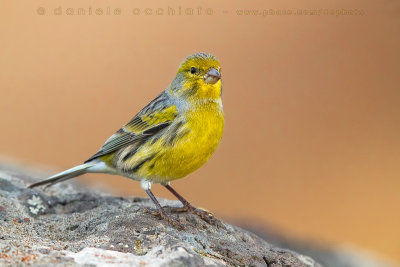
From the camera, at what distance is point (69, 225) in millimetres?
3984

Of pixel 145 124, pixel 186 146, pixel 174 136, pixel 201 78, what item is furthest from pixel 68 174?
pixel 201 78

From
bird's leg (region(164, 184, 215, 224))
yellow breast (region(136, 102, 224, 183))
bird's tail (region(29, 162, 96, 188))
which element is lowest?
bird's leg (region(164, 184, 215, 224))

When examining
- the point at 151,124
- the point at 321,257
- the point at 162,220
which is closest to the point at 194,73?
the point at 151,124

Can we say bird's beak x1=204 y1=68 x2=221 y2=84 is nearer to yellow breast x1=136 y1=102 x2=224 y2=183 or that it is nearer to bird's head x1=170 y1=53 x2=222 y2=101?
bird's head x1=170 y1=53 x2=222 y2=101

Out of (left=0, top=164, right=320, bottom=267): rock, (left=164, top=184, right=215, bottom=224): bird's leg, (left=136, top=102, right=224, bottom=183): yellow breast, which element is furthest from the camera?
(left=136, top=102, right=224, bottom=183): yellow breast

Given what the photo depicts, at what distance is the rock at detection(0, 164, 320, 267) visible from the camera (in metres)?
2.98

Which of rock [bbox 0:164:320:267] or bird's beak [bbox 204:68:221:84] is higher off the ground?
bird's beak [bbox 204:68:221:84]

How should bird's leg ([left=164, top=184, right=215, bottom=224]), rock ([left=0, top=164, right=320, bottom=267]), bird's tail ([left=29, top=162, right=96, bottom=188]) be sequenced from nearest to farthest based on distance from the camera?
rock ([left=0, top=164, right=320, bottom=267]) < bird's leg ([left=164, top=184, right=215, bottom=224]) < bird's tail ([left=29, top=162, right=96, bottom=188])

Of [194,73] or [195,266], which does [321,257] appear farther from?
[195,266]

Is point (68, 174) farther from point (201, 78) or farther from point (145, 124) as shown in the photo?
point (201, 78)

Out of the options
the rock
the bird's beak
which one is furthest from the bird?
the rock

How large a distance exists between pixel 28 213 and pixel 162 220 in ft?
3.57

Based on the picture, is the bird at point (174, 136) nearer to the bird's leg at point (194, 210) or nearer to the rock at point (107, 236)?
the bird's leg at point (194, 210)

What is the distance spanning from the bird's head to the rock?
3.23 feet
